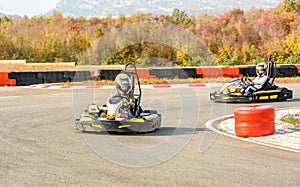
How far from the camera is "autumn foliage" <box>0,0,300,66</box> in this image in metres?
46.6

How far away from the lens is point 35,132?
10203 mm

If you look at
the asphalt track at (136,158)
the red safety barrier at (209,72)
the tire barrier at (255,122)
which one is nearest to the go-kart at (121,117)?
the asphalt track at (136,158)

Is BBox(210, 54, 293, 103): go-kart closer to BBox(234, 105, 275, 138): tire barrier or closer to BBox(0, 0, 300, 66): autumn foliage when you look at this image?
BBox(234, 105, 275, 138): tire barrier

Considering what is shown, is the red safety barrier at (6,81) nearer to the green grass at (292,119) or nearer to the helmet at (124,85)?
the helmet at (124,85)

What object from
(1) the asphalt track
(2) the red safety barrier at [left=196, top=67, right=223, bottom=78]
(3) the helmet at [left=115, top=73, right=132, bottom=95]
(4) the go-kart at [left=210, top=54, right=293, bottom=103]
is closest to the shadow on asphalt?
(1) the asphalt track

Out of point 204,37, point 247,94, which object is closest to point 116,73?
point 247,94

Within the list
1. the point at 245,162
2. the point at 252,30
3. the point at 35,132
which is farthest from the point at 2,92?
the point at 252,30

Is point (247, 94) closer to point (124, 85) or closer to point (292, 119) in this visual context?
point (292, 119)

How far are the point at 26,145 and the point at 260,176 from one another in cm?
384

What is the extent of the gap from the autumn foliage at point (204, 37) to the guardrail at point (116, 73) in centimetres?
883

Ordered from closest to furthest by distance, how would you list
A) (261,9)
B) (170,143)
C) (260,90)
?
(170,143)
(260,90)
(261,9)

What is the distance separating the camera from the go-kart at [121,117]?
31.9 feet

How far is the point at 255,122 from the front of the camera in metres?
9.62

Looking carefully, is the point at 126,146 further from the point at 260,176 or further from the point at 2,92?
the point at 2,92
